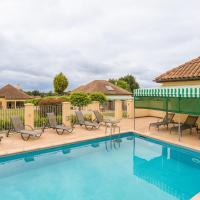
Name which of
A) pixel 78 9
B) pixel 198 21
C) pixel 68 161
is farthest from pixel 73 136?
pixel 198 21

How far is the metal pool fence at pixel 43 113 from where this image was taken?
1711 centimetres

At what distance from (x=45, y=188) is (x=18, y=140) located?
630cm

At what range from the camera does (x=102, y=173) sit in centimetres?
987

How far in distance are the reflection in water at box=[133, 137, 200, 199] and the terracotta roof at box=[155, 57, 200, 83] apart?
7.81 m

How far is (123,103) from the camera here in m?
26.0

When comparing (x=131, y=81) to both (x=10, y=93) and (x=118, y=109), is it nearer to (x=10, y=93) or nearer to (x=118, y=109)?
(x=10, y=93)

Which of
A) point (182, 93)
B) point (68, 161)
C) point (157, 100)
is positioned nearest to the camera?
point (68, 161)

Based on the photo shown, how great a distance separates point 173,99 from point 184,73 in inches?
222

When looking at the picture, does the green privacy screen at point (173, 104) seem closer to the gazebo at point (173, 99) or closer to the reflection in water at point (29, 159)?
the gazebo at point (173, 99)

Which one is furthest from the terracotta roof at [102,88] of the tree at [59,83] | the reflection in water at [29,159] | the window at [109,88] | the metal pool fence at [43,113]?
the reflection in water at [29,159]

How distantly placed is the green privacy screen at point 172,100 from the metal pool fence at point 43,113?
6.75m

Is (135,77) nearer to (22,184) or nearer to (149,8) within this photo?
(149,8)

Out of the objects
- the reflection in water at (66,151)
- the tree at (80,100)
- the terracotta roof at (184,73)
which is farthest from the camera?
the tree at (80,100)

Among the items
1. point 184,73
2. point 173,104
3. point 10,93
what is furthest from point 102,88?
point 173,104
